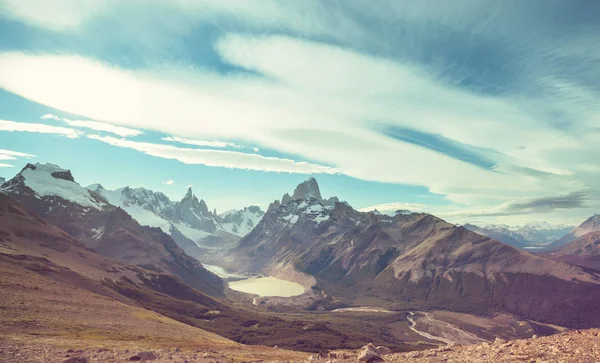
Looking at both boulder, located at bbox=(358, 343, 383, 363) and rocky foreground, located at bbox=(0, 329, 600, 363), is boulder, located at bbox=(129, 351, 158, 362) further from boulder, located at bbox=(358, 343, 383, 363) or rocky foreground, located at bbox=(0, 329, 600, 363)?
boulder, located at bbox=(358, 343, 383, 363)

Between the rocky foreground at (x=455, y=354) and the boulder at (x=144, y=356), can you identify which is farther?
the boulder at (x=144, y=356)

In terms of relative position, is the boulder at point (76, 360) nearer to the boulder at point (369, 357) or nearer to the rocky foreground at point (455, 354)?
the rocky foreground at point (455, 354)

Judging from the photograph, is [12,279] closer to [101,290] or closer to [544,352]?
[101,290]

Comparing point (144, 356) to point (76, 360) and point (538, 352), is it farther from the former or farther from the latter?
point (538, 352)

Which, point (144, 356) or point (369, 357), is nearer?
point (369, 357)

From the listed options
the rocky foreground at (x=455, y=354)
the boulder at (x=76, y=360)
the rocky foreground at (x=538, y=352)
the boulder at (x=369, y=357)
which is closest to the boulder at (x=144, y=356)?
the rocky foreground at (x=455, y=354)

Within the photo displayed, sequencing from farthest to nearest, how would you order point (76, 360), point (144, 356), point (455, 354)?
point (144, 356), point (76, 360), point (455, 354)

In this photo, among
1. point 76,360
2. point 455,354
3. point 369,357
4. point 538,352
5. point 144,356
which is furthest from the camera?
point 144,356

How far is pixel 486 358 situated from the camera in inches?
1501

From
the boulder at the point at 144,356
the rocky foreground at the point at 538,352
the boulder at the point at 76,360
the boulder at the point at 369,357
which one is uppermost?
the rocky foreground at the point at 538,352

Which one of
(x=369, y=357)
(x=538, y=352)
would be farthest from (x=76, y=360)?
(x=538, y=352)

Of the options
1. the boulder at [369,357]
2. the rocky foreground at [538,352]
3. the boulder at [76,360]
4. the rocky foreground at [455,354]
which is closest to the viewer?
the rocky foreground at [538,352]

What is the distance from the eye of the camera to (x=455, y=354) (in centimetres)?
4438

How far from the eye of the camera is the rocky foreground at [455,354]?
3512cm
